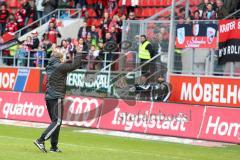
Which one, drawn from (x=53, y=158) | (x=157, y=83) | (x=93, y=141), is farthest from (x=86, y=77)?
(x=53, y=158)

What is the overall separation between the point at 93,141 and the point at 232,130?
3.70 metres

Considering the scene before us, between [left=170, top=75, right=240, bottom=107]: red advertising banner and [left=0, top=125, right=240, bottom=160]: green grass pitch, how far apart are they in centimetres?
371

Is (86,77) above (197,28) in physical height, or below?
below

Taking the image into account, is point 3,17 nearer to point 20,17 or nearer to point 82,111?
point 20,17

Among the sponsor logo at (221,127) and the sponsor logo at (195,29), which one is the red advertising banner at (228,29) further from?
the sponsor logo at (221,127)

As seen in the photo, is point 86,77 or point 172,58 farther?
point 86,77

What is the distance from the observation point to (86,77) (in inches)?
1088

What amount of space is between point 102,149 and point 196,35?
802cm

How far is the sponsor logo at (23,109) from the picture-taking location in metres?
24.8

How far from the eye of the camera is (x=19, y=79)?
30938 millimetres

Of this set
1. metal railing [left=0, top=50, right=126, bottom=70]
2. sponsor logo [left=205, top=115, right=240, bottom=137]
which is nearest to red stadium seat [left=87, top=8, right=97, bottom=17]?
metal railing [left=0, top=50, right=126, bottom=70]

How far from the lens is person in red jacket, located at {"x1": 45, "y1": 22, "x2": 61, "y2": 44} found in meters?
32.4

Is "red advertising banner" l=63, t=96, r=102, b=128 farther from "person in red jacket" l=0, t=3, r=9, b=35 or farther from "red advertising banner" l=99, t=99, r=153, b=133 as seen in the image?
"person in red jacket" l=0, t=3, r=9, b=35

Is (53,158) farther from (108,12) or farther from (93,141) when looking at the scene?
(108,12)
